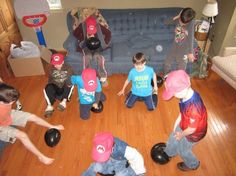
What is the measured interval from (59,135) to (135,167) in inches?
57.6

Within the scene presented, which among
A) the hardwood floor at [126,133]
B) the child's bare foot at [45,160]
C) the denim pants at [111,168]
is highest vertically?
the denim pants at [111,168]

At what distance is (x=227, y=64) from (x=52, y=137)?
3.57 metres

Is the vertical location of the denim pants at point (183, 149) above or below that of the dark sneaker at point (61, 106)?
above

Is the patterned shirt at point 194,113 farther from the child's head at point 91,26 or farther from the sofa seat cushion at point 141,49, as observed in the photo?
the child's head at point 91,26

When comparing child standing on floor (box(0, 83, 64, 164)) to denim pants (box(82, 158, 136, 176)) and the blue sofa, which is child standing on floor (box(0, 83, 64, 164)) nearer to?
denim pants (box(82, 158, 136, 176))

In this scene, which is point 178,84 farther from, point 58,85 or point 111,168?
point 58,85

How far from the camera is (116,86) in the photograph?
171 inches

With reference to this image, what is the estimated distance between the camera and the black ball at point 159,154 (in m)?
2.75

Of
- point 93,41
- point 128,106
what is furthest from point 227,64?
point 93,41

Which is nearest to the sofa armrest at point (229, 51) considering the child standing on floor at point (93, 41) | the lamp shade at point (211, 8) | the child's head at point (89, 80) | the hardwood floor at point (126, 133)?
the hardwood floor at point (126, 133)

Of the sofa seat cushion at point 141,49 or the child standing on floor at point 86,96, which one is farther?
the sofa seat cushion at point 141,49

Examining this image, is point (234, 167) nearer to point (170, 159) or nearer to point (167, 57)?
point (170, 159)

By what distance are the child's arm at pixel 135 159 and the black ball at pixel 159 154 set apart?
1.90 feet

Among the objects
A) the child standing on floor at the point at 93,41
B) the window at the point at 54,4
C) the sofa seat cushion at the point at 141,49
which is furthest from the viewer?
the window at the point at 54,4
